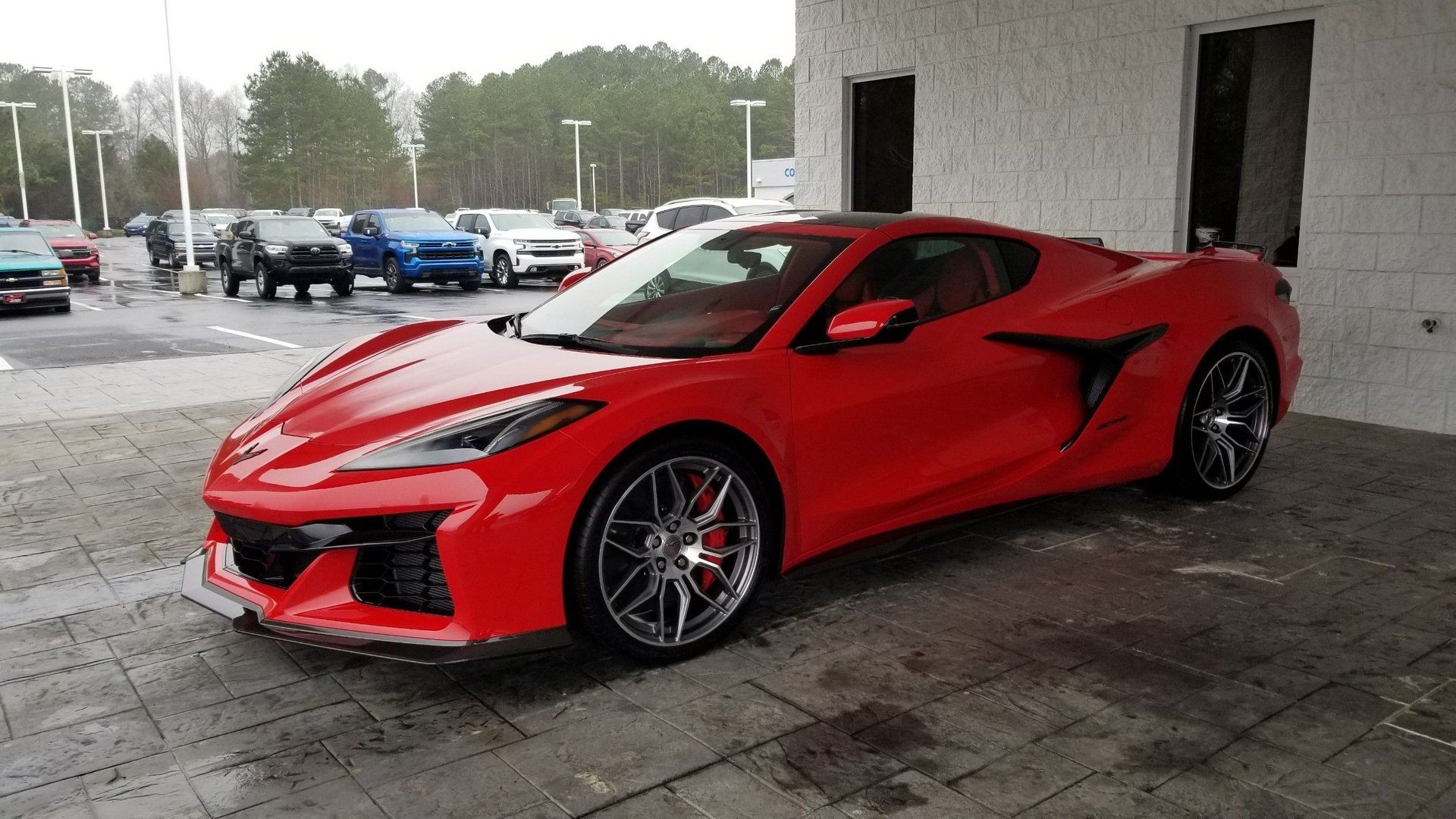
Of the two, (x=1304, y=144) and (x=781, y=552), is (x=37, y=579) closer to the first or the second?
(x=781, y=552)

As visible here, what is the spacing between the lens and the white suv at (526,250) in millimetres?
24344

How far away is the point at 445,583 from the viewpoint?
10.00 feet

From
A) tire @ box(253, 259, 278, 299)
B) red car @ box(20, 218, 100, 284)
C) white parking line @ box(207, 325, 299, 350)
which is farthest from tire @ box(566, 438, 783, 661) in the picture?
red car @ box(20, 218, 100, 284)

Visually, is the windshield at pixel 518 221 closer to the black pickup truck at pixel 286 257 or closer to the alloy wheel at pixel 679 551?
the black pickup truck at pixel 286 257

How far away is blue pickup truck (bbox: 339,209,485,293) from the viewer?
22922 mm

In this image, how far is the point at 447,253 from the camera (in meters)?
23.2

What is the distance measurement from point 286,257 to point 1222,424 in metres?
19.6

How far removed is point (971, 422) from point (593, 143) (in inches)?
4008

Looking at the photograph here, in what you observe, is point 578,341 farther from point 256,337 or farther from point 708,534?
point 256,337

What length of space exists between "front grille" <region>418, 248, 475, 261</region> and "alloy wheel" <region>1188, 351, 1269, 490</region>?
65.2ft

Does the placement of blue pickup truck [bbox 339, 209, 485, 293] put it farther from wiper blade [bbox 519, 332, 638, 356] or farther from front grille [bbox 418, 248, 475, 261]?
wiper blade [bbox 519, 332, 638, 356]

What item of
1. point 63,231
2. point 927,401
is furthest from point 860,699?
point 63,231

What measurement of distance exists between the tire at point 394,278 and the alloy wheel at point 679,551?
20.8m

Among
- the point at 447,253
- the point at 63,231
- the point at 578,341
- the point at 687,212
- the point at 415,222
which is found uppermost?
the point at 687,212
